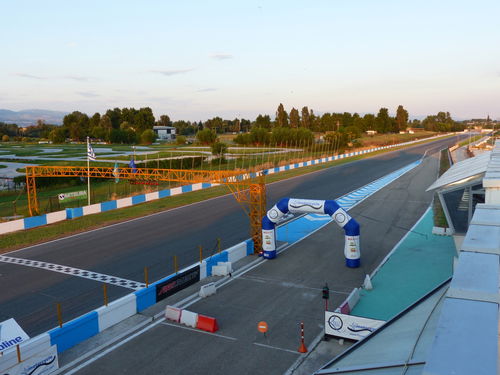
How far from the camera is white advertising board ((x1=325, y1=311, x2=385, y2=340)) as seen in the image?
44.2 feet

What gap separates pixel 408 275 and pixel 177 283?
36.5ft

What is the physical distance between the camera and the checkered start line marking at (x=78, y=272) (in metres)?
19.4

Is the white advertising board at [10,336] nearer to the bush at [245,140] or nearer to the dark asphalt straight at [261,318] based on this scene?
the dark asphalt straight at [261,318]

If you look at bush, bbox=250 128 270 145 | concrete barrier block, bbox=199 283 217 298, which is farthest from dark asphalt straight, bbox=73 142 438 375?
bush, bbox=250 128 270 145

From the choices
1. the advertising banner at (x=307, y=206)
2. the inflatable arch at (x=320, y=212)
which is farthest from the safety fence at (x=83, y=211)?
the advertising banner at (x=307, y=206)

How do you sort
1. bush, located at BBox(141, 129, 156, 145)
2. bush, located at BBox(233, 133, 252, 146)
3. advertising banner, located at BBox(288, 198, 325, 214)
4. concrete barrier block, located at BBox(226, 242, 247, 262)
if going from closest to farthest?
1. advertising banner, located at BBox(288, 198, 325, 214)
2. concrete barrier block, located at BBox(226, 242, 247, 262)
3. bush, located at BBox(233, 133, 252, 146)
4. bush, located at BBox(141, 129, 156, 145)

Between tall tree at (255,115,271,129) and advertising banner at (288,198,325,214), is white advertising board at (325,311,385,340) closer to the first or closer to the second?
advertising banner at (288,198,325,214)

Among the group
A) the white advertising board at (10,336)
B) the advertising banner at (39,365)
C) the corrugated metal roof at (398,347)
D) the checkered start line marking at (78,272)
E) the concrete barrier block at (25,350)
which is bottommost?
the checkered start line marking at (78,272)

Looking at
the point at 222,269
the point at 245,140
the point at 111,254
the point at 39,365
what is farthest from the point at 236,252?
the point at 245,140

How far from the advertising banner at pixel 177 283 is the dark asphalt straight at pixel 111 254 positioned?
209 centimetres

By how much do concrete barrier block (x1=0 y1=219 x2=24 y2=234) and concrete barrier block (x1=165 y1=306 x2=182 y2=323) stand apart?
19.1 m

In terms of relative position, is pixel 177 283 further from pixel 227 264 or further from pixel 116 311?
pixel 116 311

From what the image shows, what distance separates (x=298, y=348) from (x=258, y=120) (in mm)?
182493

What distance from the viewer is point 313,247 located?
25516mm
